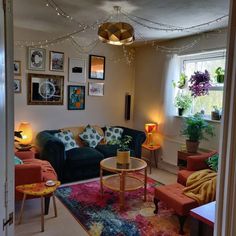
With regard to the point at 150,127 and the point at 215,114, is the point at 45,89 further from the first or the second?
the point at 215,114

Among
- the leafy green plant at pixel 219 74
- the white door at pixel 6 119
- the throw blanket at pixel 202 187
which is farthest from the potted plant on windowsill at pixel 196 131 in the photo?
the white door at pixel 6 119

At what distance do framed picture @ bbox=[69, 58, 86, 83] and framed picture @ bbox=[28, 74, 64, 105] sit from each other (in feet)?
0.74

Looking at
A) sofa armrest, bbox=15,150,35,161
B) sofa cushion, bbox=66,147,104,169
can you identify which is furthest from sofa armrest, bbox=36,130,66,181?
sofa armrest, bbox=15,150,35,161

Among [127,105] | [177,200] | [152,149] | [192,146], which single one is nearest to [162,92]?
[127,105]

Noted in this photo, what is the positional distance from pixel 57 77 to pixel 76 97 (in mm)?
536

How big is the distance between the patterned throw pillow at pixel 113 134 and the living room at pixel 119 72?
0.35 metres

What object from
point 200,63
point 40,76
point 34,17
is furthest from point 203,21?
point 40,76

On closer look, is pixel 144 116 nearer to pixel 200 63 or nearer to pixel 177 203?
pixel 200 63

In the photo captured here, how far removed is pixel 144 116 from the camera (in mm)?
5344

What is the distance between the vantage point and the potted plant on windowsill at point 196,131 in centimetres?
387

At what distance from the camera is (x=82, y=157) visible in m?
4.02

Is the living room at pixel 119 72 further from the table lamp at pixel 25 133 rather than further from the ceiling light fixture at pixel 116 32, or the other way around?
the ceiling light fixture at pixel 116 32

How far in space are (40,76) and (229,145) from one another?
4.15m

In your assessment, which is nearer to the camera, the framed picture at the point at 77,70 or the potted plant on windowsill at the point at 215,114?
the potted plant on windowsill at the point at 215,114
